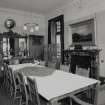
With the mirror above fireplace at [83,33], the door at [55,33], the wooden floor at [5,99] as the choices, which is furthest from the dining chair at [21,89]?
the door at [55,33]

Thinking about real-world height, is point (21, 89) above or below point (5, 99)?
above

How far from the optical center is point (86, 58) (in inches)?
161

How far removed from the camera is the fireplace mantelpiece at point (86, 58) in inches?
149

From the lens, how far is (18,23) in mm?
6203

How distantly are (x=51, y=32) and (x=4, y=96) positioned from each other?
4.14 meters

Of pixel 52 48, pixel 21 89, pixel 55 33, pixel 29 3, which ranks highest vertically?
pixel 29 3

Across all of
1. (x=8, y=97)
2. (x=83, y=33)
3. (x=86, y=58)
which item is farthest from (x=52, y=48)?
(x=8, y=97)

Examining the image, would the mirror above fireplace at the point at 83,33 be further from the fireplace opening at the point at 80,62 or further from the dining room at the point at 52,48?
the fireplace opening at the point at 80,62

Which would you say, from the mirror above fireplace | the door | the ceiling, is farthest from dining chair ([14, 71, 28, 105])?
the ceiling

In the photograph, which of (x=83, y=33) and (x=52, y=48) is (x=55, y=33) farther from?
(x=83, y=33)

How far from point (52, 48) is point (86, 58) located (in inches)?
101

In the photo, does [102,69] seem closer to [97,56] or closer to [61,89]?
[97,56]

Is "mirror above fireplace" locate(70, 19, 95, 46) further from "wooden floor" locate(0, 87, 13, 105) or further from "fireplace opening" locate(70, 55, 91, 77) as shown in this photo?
"wooden floor" locate(0, 87, 13, 105)

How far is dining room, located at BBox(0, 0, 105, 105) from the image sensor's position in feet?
8.03
